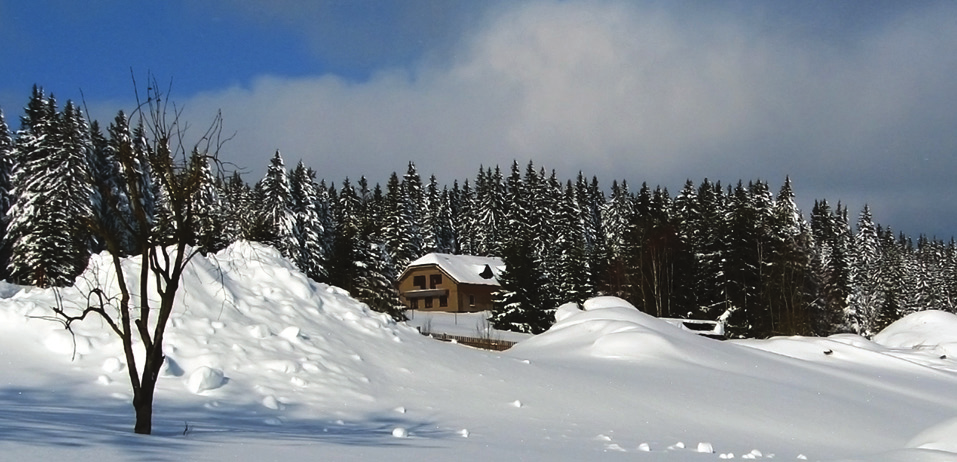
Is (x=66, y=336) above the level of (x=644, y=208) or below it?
below

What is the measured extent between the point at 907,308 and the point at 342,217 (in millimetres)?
64375

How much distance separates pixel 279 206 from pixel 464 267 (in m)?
24.8

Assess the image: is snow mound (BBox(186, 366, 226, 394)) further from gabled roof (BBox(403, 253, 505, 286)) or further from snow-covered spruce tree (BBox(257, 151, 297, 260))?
gabled roof (BBox(403, 253, 505, 286))

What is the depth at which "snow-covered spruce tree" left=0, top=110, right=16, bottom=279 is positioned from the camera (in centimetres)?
4406

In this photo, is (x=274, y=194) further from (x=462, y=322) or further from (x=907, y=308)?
(x=907, y=308)

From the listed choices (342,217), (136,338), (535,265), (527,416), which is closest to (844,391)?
(527,416)

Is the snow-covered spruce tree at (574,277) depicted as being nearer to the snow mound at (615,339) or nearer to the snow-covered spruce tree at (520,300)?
the snow-covered spruce tree at (520,300)

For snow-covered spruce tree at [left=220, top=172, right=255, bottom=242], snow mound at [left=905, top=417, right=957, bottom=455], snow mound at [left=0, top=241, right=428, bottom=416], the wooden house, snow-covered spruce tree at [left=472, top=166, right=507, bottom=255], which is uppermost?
snow-covered spruce tree at [left=472, top=166, right=507, bottom=255]

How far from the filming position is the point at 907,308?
9062 centimetres

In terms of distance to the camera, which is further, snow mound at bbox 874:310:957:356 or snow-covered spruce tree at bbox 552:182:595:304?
snow-covered spruce tree at bbox 552:182:595:304

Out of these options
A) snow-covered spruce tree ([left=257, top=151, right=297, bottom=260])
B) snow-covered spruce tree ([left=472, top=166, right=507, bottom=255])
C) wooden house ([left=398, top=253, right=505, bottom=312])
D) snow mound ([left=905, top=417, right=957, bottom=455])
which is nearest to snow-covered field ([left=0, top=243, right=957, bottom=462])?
snow mound ([left=905, top=417, right=957, bottom=455])

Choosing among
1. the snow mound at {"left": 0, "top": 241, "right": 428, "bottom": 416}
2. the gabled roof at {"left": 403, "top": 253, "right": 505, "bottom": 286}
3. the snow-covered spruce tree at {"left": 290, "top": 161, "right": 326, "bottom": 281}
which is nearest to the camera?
the snow mound at {"left": 0, "top": 241, "right": 428, "bottom": 416}

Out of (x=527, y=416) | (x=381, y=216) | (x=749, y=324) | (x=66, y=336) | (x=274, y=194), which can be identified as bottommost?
(x=527, y=416)

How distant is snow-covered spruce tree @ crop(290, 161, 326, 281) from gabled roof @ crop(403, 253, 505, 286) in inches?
580
